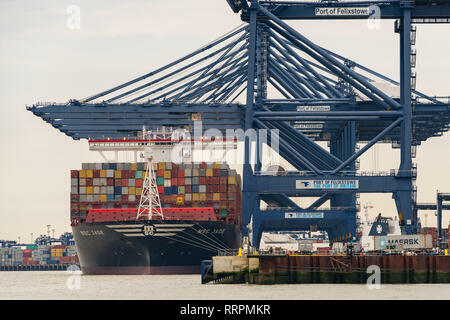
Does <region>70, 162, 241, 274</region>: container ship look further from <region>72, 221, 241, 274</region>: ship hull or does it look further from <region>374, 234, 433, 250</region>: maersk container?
<region>374, 234, 433, 250</region>: maersk container

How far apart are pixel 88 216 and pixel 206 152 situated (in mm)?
15608

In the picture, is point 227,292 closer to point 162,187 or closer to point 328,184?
point 328,184

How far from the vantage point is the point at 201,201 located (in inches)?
3002

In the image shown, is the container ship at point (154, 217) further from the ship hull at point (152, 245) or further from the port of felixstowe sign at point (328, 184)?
the port of felixstowe sign at point (328, 184)

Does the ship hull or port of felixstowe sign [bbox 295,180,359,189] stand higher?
port of felixstowe sign [bbox 295,180,359,189]

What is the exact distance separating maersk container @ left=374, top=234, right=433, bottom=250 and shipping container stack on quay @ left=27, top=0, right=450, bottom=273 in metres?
7.13

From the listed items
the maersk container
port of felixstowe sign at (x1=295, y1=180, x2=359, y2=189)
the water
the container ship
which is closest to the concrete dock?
the water

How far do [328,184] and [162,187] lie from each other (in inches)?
532

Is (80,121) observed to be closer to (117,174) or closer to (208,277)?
(117,174)

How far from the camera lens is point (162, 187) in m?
76.6

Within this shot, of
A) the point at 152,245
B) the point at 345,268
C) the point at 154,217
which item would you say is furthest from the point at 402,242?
the point at 154,217

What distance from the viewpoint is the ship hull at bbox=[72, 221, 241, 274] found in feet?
235
